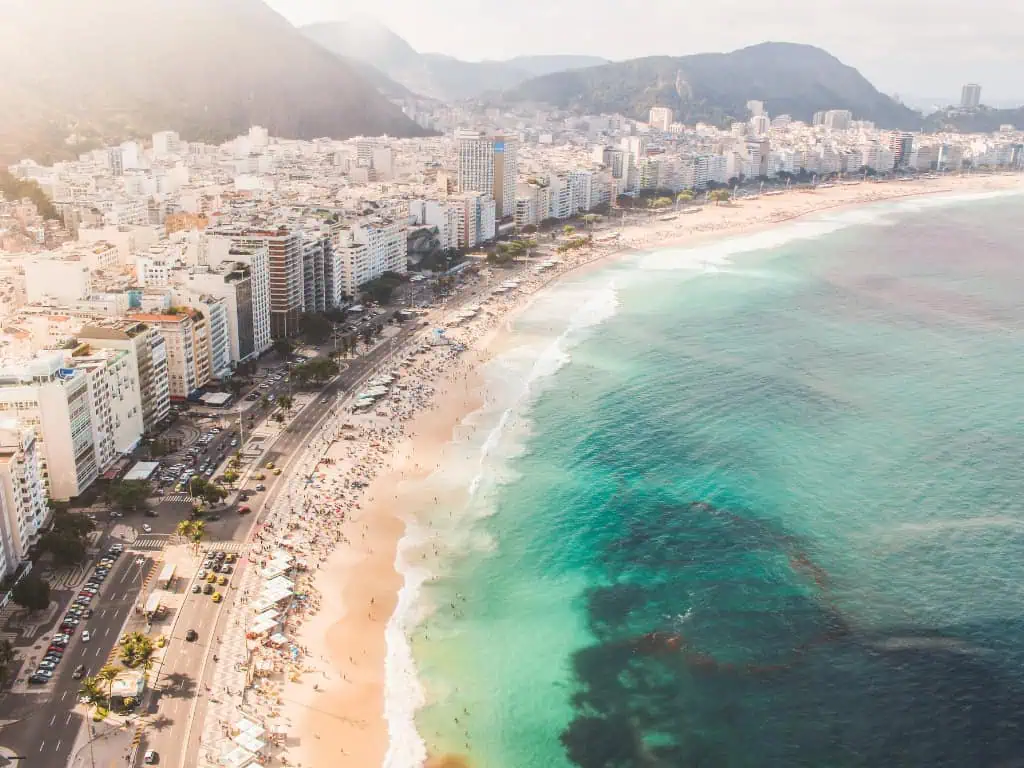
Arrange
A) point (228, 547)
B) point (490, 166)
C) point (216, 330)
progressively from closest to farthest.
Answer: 1. point (228, 547)
2. point (216, 330)
3. point (490, 166)

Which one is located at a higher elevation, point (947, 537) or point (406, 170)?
point (406, 170)

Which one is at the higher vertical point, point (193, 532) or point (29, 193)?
point (29, 193)

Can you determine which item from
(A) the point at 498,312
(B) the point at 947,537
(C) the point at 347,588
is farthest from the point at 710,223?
(C) the point at 347,588

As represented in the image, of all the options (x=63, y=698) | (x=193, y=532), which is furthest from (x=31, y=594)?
(x=193, y=532)

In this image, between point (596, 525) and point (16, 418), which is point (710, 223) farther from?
point (16, 418)

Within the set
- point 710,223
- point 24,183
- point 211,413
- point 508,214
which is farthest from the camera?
point 710,223

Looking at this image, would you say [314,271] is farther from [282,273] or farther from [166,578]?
[166,578]

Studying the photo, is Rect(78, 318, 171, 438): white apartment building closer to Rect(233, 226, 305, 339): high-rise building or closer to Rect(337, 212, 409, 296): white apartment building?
Rect(233, 226, 305, 339): high-rise building
